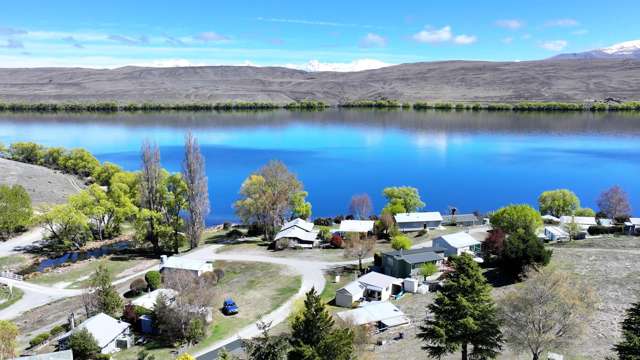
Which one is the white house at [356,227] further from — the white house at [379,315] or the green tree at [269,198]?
the white house at [379,315]

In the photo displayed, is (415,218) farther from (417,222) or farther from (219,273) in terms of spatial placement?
(219,273)

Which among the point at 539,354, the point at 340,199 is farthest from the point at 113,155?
the point at 539,354

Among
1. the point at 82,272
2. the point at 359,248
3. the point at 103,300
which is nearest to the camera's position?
the point at 103,300

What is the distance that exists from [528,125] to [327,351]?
568ft

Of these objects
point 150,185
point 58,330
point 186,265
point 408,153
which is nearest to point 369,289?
point 186,265

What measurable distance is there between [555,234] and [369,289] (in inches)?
909

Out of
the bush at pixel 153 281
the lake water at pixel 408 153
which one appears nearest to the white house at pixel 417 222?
the lake water at pixel 408 153

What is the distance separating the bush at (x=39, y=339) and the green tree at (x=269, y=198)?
95.0ft

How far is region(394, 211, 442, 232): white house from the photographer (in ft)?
202

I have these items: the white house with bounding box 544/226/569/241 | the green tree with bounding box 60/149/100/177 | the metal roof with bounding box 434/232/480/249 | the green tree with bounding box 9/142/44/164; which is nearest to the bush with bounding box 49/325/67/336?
the metal roof with bounding box 434/232/480/249

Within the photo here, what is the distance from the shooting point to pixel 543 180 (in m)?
97.0

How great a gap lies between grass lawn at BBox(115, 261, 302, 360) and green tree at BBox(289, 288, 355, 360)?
38.6 feet

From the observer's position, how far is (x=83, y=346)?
31.9 metres

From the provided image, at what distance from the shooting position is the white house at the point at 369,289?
128 feet
